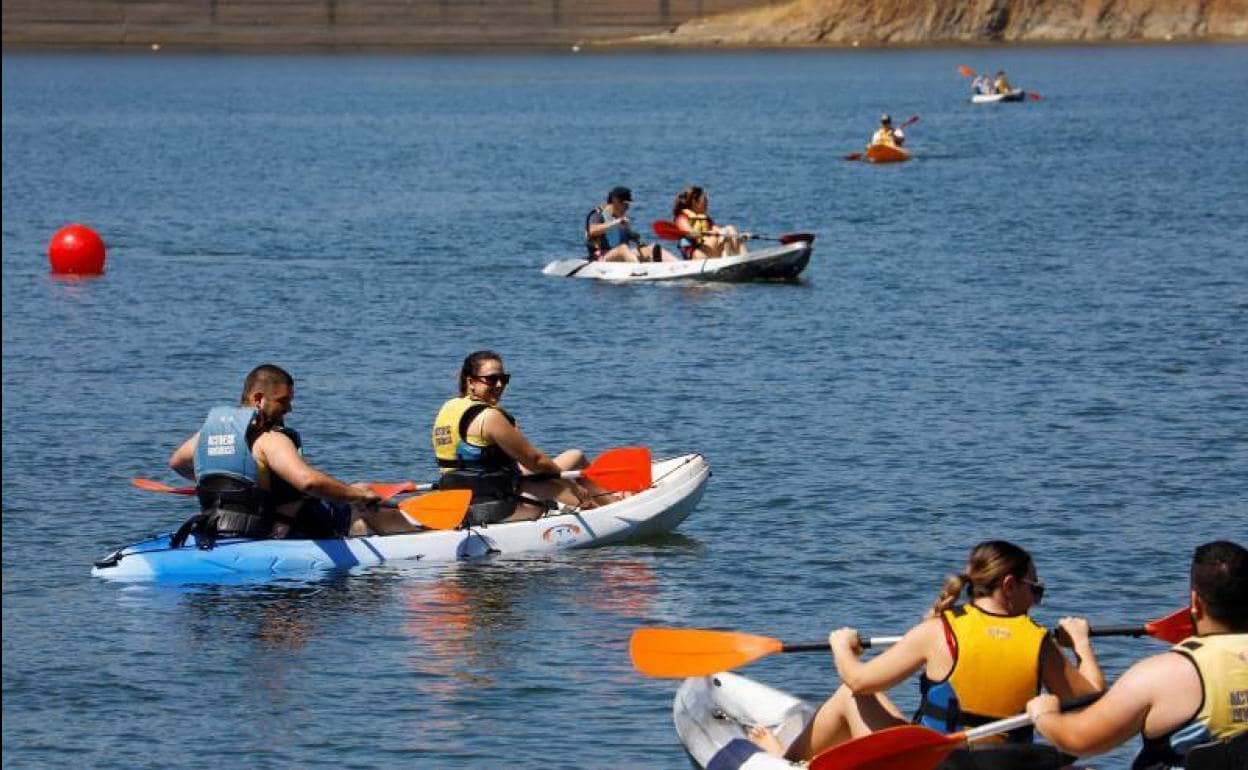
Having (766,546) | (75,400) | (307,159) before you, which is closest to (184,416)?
(75,400)

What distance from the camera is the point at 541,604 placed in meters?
15.2

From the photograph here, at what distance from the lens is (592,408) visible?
2306cm

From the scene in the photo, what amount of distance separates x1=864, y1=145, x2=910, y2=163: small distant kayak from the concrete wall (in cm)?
7592

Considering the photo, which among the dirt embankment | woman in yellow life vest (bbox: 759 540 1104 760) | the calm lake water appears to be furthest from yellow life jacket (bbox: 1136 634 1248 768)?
the dirt embankment

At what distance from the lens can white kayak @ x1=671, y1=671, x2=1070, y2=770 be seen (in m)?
10.6

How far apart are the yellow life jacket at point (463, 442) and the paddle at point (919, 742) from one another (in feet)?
21.6

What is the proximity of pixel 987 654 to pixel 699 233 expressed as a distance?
2196cm

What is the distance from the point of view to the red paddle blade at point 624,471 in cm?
1686

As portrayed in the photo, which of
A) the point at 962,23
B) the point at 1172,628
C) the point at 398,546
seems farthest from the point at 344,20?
the point at 1172,628

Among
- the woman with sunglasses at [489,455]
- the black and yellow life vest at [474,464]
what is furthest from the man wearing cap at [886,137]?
the black and yellow life vest at [474,464]

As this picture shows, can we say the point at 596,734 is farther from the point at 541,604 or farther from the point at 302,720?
the point at 541,604

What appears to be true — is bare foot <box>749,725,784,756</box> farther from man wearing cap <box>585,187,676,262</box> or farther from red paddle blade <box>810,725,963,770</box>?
man wearing cap <box>585,187,676,262</box>

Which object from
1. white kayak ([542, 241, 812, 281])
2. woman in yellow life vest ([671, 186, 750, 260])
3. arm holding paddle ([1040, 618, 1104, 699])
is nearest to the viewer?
arm holding paddle ([1040, 618, 1104, 699])

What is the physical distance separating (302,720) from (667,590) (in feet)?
11.6
